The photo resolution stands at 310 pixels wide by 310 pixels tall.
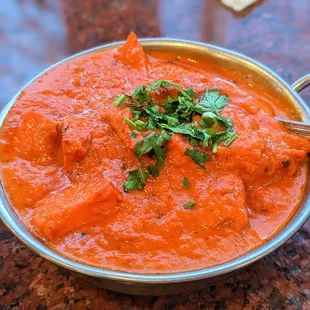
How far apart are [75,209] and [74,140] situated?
0.25 m

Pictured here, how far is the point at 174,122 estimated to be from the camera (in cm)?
161

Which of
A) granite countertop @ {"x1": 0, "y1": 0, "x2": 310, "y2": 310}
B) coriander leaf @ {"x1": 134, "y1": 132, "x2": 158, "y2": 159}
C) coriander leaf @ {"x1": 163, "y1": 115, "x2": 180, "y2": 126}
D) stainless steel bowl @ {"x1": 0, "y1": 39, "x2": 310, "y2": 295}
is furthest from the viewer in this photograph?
granite countertop @ {"x1": 0, "y1": 0, "x2": 310, "y2": 310}

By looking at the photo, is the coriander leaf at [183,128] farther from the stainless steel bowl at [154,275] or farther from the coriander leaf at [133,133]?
the stainless steel bowl at [154,275]

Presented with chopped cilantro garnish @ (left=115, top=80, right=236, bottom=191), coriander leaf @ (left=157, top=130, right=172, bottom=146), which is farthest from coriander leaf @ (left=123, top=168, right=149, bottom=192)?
coriander leaf @ (left=157, top=130, right=172, bottom=146)

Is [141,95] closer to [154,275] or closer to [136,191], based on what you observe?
[136,191]

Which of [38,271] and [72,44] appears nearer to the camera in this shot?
[38,271]

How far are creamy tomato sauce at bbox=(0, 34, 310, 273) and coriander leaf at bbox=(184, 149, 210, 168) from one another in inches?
0.7

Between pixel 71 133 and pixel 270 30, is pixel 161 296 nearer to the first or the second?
pixel 71 133

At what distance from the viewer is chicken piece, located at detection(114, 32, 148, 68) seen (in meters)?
1.96

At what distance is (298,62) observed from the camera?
2.57 meters

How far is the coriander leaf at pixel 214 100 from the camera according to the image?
171 centimetres

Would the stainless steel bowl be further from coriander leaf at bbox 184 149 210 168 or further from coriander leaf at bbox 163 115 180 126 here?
coriander leaf at bbox 163 115 180 126

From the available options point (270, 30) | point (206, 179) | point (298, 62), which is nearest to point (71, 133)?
point (206, 179)

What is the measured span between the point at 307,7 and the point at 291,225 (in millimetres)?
2031
